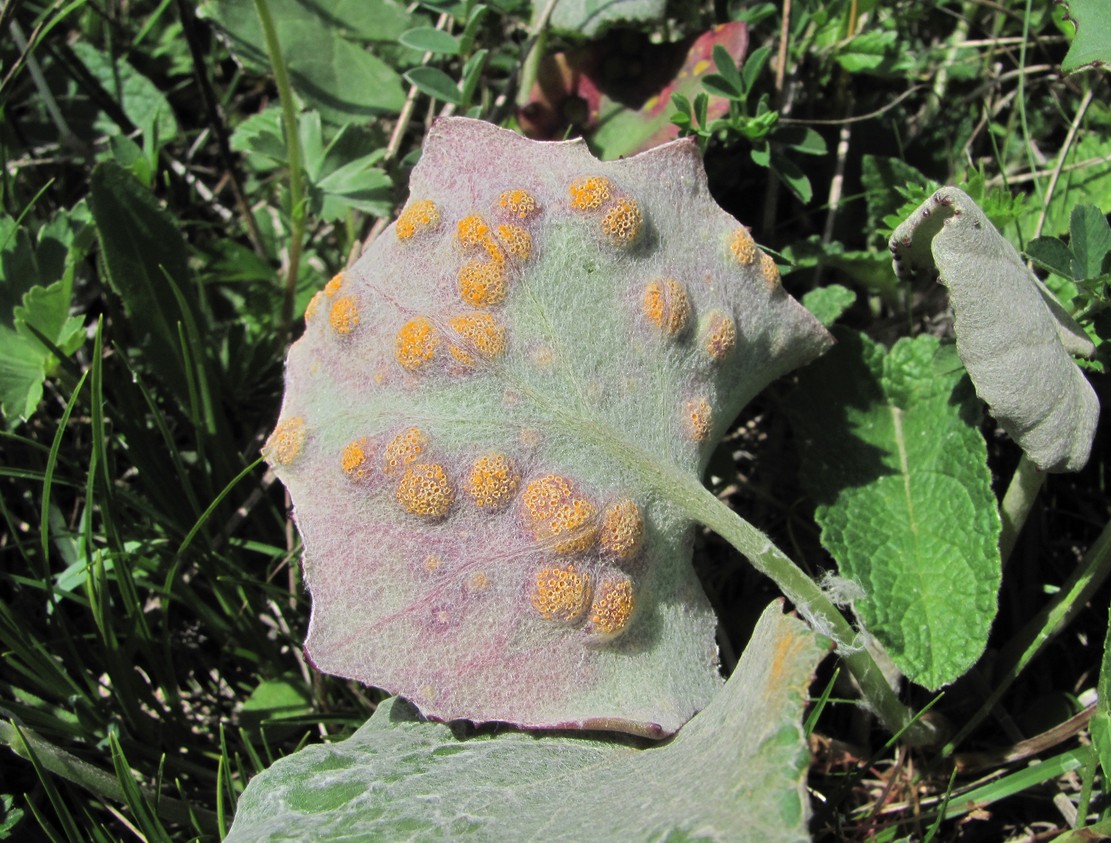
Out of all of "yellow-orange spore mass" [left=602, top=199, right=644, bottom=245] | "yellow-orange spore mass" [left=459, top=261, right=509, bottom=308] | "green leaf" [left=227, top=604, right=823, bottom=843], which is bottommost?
"green leaf" [left=227, top=604, right=823, bottom=843]

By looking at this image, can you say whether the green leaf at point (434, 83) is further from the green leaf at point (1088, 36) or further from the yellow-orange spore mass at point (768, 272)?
the green leaf at point (1088, 36)

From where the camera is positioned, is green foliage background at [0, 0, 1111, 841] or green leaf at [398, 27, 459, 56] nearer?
green foliage background at [0, 0, 1111, 841]

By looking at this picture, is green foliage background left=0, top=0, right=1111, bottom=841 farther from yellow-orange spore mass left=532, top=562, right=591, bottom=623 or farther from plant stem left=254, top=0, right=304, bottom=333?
yellow-orange spore mass left=532, top=562, right=591, bottom=623

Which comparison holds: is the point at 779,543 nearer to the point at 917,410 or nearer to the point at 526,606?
the point at 917,410

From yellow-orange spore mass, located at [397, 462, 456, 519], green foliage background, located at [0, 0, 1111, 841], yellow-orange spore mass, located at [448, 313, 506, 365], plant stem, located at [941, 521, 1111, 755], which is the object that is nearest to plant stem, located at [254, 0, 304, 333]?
green foliage background, located at [0, 0, 1111, 841]

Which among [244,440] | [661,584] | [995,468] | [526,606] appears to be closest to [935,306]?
[995,468]

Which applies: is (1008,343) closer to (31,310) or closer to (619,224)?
(619,224)
